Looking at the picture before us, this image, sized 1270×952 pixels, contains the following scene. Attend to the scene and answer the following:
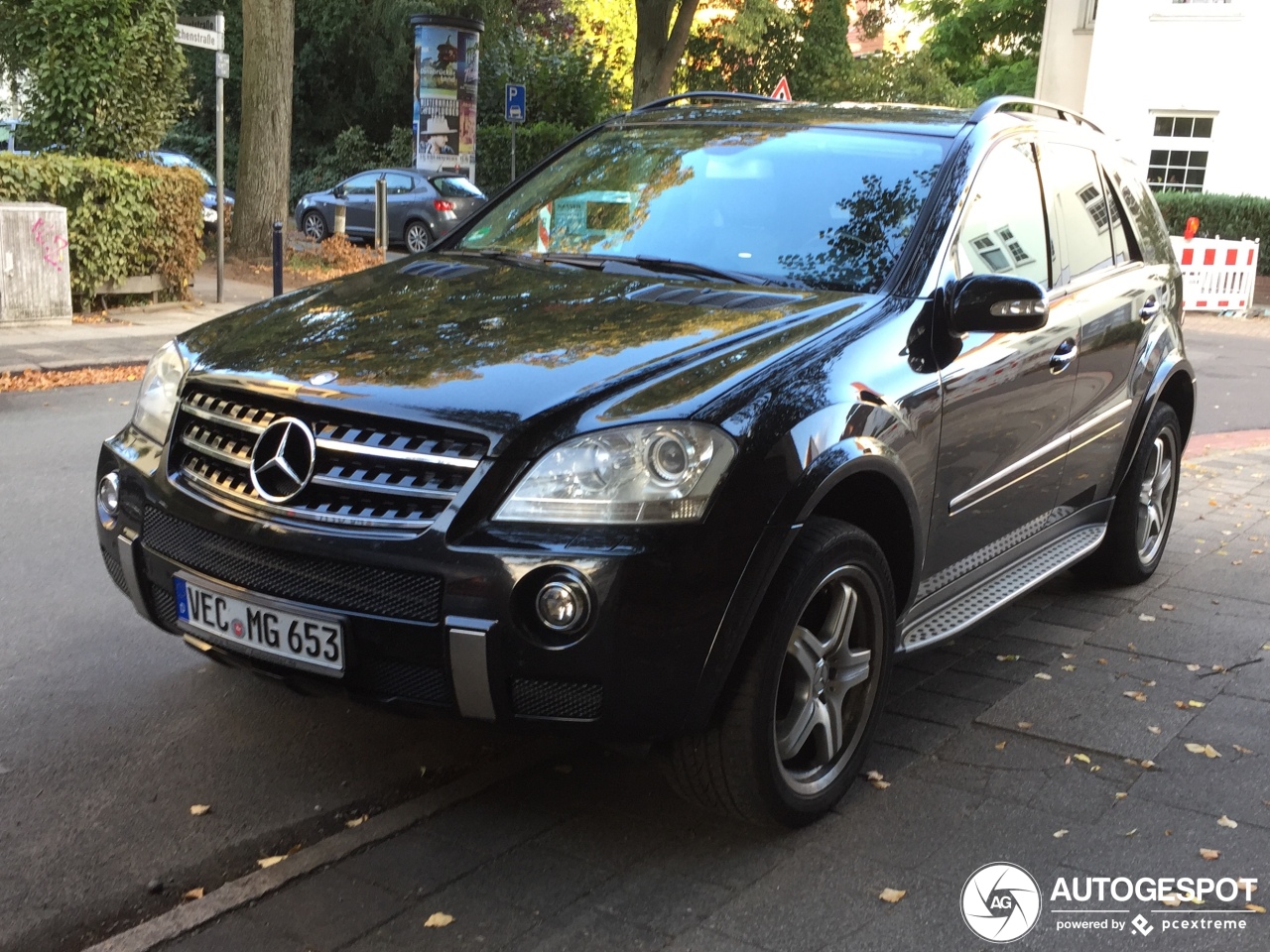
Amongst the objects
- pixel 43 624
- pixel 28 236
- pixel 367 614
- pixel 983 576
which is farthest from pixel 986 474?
pixel 28 236

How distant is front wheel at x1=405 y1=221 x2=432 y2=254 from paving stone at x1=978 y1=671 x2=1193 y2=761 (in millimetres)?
19961

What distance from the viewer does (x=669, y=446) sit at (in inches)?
114

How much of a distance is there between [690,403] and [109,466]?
1582 millimetres

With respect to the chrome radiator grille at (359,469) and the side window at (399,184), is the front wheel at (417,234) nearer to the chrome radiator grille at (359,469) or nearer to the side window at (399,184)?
the side window at (399,184)

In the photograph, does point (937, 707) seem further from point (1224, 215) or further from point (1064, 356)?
point (1224, 215)

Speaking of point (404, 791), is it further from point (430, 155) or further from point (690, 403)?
point (430, 155)

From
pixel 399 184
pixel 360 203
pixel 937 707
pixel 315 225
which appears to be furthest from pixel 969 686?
pixel 315 225

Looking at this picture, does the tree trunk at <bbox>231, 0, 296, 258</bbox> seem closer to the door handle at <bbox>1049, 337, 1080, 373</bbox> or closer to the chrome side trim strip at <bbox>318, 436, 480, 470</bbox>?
the door handle at <bbox>1049, 337, 1080, 373</bbox>

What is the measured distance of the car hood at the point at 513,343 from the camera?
299cm

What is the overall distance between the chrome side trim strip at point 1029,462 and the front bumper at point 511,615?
121 cm

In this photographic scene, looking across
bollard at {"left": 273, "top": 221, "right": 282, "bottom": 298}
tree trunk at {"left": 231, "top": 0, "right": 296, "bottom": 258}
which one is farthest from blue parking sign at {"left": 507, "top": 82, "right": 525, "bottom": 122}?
bollard at {"left": 273, "top": 221, "right": 282, "bottom": 298}

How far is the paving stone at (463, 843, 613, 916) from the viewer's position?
302cm

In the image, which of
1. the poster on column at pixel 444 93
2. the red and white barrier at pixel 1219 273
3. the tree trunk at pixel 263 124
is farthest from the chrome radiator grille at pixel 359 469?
the poster on column at pixel 444 93

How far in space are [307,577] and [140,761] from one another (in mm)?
1099
